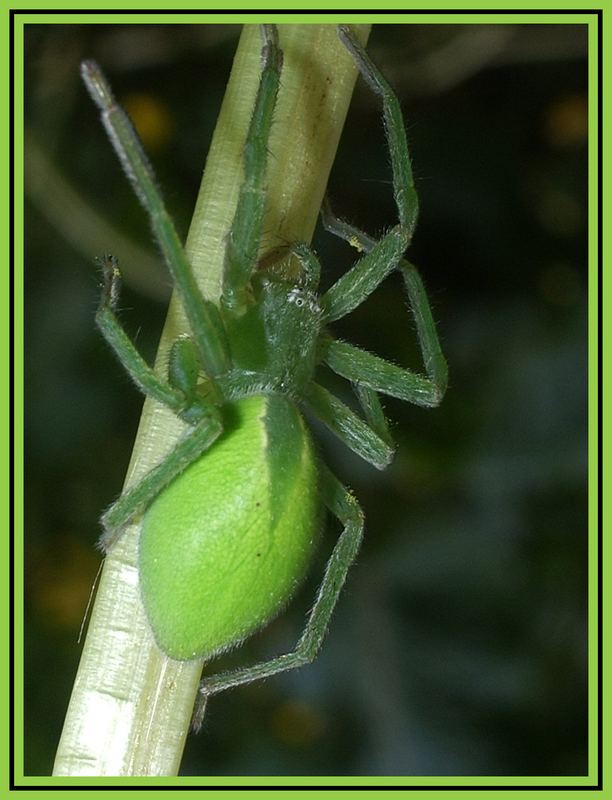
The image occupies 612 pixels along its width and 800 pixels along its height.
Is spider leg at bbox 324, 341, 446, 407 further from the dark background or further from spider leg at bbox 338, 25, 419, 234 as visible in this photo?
the dark background

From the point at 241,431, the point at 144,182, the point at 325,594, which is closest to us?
the point at 144,182

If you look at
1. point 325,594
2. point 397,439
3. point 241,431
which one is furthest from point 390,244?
point 397,439

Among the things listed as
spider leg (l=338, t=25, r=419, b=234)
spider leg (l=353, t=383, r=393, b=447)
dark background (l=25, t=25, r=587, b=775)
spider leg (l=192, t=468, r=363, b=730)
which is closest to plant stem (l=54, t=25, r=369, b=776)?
spider leg (l=338, t=25, r=419, b=234)

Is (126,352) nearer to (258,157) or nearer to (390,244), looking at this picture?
(258,157)

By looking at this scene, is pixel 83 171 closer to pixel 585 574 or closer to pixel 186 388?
pixel 186 388

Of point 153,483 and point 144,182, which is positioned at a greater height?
point 144,182
